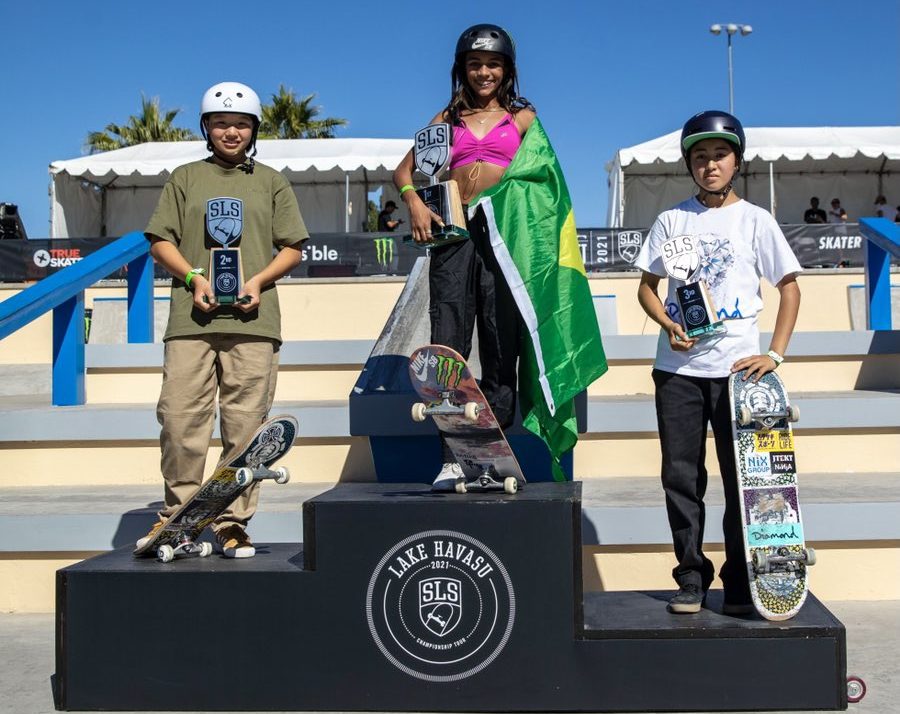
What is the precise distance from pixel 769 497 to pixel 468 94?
161 cm

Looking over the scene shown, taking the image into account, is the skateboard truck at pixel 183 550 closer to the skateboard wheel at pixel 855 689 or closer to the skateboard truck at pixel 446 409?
the skateboard truck at pixel 446 409

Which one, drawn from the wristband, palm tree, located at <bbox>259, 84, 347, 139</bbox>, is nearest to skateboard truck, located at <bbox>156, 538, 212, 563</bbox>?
the wristband

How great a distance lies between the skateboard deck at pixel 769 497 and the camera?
2564 mm

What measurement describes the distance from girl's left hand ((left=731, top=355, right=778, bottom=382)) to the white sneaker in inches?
34.9

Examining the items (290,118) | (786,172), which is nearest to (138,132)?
(290,118)

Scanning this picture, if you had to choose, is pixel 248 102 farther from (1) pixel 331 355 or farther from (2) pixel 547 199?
(1) pixel 331 355

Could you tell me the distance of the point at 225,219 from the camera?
10.4 ft

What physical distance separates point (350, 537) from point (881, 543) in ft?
6.86

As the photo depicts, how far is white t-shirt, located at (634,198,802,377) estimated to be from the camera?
2.73 meters

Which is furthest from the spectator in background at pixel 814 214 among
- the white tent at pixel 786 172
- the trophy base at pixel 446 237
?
the trophy base at pixel 446 237

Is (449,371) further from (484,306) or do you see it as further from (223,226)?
(223,226)

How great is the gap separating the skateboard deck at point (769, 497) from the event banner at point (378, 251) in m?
9.96

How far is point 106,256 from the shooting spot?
493 cm

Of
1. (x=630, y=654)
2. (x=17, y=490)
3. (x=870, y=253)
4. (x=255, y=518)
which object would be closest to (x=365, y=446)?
(x=255, y=518)
